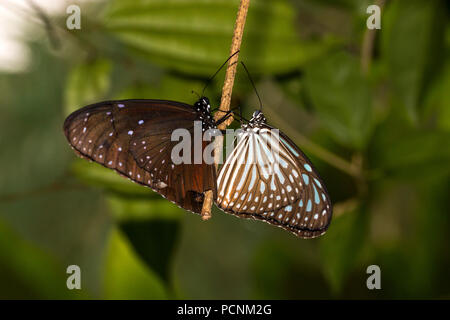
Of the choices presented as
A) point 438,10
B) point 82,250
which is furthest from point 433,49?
point 82,250

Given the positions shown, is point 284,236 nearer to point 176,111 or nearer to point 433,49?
point 433,49

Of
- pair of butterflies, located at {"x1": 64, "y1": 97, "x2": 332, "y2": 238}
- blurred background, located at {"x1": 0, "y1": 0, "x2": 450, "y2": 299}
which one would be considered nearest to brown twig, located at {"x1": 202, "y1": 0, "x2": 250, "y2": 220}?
pair of butterflies, located at {"x1": 64, "y1": 97, "x2": 332, "y2": 238}

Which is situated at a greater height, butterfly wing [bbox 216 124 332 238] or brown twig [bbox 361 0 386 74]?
brown twig [bbox 361 0 386 74]

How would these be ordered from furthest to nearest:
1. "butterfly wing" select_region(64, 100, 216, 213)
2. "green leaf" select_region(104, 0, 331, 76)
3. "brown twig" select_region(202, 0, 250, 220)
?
"green leaf" select_region(104, 0, 331, 76), "butterfly wing" select_region(64, 100, 216, 213), "brown twig" select_region(202, 0, 250, 220)

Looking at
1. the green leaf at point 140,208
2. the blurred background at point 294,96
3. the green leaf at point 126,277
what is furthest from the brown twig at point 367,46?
the green leaf at point 126,277

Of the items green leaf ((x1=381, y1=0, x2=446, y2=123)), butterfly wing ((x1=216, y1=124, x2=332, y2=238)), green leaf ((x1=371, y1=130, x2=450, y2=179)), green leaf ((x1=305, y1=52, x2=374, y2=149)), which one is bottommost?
butterfly wing ((x1=216, y1=124, x2=332, y2=238))

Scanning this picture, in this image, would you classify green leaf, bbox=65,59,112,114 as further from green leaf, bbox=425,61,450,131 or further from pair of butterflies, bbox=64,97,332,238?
green leaf, bbox=425,61,450,131

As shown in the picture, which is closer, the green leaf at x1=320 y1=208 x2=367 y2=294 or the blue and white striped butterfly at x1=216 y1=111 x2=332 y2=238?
the blue and white striped butterfly at x1=216 y1=111 x2=332 y2=238
